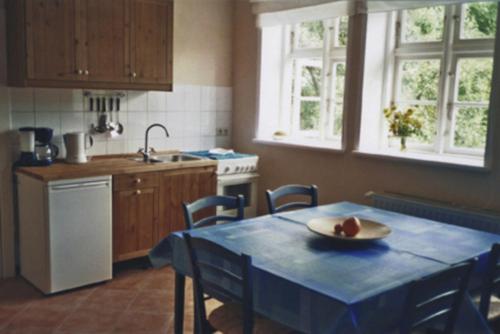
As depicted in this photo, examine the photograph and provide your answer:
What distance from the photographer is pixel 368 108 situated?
419cm

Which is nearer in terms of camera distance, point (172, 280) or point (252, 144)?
point (172, 280)

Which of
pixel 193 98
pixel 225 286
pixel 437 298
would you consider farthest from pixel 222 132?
pixel 437 298

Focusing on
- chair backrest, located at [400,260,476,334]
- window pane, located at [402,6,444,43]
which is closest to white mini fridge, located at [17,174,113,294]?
chair backrest, located at [400,260,476,334]

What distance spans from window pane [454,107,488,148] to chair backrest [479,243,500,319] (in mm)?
1748

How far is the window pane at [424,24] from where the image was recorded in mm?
3959

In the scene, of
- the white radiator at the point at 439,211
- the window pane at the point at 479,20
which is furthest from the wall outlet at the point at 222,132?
the window pane at the point at 479,20

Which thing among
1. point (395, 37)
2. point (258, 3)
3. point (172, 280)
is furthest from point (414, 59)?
point (172, 280)

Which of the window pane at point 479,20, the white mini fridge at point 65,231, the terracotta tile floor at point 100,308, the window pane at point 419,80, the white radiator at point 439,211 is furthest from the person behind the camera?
the window pane at point 419,80

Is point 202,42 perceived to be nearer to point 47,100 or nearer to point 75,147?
point 47,100

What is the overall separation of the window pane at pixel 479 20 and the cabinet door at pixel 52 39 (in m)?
2.89

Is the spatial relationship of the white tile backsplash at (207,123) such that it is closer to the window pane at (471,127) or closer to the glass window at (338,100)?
the glass window at (338,100)

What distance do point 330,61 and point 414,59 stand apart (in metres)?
0.84

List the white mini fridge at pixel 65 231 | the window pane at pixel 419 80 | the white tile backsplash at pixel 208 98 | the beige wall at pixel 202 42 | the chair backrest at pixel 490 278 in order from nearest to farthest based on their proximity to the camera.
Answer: the chair backrest at pixel 490 278
the white mini fridge at pixel 65 231
the window pane at pixel 419 80
the beige wall at pixel 202 42
the white tile backsplash at pixel 208 98

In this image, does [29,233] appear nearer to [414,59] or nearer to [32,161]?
[32,161]
